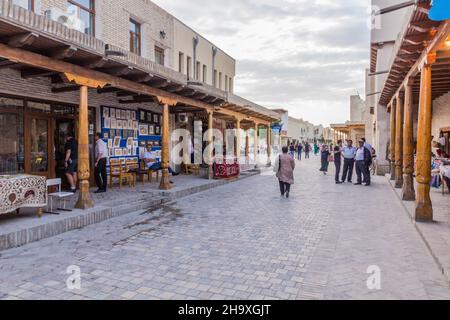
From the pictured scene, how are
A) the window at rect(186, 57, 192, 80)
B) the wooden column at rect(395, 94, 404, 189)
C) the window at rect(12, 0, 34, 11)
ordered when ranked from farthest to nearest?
the window at rect(186, 57, 192, 80) → the wooden column at rect(395, 94, 404, 189) → the window at rect(12, 0, 34, 11)

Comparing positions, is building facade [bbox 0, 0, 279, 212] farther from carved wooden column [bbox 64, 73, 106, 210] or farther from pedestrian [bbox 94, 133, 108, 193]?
pedestrian [bbox 94, 133, 108, 193]

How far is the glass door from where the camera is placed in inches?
346

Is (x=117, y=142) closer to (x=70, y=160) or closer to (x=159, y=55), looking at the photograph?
(x=70, y=160)

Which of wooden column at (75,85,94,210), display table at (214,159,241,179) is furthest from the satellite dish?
display table at (214,159,241,179)

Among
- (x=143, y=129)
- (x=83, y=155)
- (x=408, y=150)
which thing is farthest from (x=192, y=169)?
(x=408, y=150)

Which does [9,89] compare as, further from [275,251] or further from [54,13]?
[275,251]

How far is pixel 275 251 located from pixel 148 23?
10966 millimetres

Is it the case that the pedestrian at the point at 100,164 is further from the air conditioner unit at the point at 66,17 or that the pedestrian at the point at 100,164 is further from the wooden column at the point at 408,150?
the wooden column at the point at 408,150

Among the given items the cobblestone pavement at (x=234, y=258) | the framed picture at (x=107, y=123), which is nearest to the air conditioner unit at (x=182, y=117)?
the framed picture at (x=107, y=123)

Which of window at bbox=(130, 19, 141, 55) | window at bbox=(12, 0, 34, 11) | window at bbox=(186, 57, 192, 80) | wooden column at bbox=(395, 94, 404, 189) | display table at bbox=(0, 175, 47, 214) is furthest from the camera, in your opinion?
window at bbox=(186, 57, 192, 80)

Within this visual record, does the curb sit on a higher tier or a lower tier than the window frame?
lower

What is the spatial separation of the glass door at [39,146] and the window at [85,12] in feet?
10.2

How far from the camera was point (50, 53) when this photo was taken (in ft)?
22.0

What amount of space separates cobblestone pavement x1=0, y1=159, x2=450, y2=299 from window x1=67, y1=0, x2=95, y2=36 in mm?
6019
